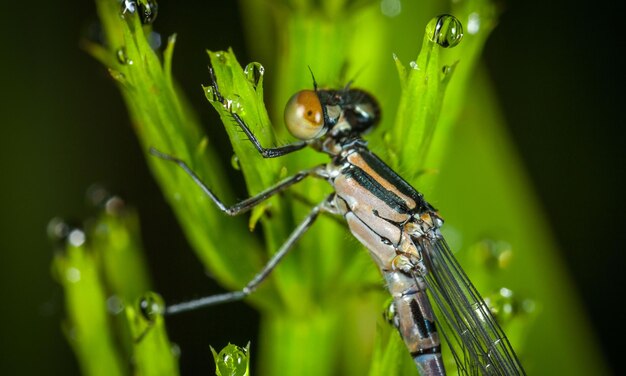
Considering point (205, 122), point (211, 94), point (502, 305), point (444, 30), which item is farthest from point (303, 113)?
point (205, 122)

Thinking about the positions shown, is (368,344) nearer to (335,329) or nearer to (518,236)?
(335,329)

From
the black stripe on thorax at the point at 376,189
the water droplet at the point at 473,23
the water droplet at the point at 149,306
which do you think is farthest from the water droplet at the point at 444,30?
the water droplet at the point at 149,306

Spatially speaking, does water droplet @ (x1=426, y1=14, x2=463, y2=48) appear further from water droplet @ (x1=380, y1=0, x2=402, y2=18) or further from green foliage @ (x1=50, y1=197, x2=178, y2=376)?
green foliage @ (x1=50, y1=197, x2=178, y2=376)

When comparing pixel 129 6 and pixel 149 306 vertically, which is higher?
pixel 129 6

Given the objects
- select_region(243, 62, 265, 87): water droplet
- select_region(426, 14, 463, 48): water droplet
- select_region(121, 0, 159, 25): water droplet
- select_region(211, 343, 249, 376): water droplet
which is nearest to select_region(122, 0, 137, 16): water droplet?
select_region(121, 0, 159, 25): water droplet

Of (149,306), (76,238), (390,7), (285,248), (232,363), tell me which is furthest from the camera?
(390,7)

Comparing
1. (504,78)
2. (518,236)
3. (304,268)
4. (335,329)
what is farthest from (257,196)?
(504,78)

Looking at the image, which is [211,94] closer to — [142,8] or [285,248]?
[142,8]
